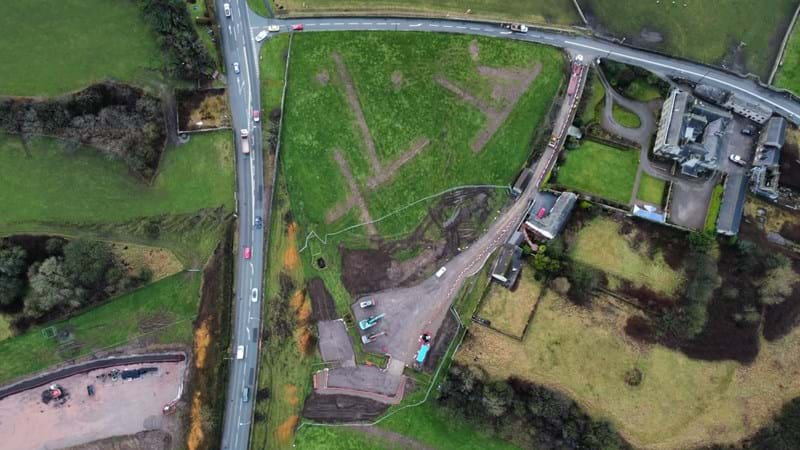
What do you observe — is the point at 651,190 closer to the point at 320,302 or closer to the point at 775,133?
the point at 775,133

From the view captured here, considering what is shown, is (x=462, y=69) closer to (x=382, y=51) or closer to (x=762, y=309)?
(x=382, y=51)

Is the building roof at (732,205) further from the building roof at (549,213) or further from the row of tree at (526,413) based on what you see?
the row of tree at (526,413)

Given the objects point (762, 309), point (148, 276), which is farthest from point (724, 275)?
point (148, 276)

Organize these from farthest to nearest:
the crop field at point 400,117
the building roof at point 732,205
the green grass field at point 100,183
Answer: the crop field at point 400,117 → the green grass field at point 100,183 → the building roof at point 732,205

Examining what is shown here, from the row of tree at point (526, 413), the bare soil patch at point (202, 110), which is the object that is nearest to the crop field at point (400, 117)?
the bare soil patch at point (202, 110)

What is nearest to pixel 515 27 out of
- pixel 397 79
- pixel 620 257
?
pixel 397 79

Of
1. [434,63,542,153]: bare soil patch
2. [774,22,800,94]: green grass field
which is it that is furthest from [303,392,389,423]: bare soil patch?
[774,22,800,94]: green grass field
